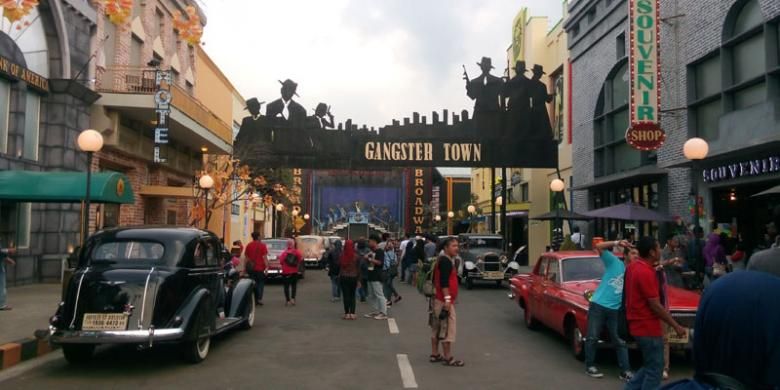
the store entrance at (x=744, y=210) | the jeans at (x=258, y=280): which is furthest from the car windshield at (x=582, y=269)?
the jeans at (x=258, y=280)

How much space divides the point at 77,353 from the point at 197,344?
1607 mm

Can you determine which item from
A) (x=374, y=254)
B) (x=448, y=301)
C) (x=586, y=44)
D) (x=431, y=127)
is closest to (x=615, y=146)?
(x=586, y=44)

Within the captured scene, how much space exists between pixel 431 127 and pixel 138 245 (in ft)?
56.2

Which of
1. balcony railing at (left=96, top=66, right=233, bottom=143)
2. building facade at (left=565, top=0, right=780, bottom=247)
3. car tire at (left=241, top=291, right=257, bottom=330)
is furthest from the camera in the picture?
balcony railing at (left=96, top=66, right=233, bottom=143)

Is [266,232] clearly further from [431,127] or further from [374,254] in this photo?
[374,254]

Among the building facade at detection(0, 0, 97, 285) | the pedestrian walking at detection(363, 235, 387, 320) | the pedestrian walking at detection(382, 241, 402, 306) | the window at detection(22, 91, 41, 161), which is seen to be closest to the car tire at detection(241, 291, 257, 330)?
the pedestrian walking at detection(363, 235, 387, 320)

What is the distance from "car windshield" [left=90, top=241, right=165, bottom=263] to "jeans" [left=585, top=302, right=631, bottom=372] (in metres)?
5.71

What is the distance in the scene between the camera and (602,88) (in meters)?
23.3

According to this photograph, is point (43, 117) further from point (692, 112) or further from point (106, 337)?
point (692, 112)

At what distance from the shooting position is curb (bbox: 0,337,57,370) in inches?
322

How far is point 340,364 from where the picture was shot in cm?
842

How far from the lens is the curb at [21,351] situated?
26.9 feet

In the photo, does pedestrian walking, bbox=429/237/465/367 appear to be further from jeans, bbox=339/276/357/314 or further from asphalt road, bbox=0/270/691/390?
jeans, bbox=339/276/357/314

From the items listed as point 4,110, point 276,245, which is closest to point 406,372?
point 4,110
